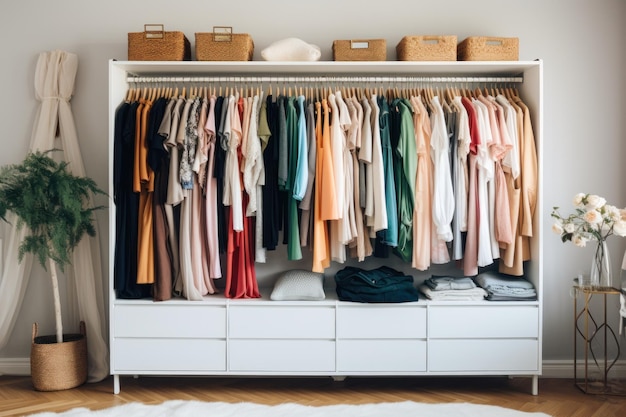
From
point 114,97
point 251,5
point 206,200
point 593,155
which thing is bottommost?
point 206,200

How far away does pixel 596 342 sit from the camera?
4496 mm

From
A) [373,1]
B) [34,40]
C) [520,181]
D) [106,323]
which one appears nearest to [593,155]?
[520,181]

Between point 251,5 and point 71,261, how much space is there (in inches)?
83.3

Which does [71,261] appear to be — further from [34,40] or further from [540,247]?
[540,247]

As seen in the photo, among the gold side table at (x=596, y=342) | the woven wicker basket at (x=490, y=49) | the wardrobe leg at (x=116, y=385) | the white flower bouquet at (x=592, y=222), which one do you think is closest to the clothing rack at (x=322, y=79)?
the woven wicker basket at (x=490, y=49)

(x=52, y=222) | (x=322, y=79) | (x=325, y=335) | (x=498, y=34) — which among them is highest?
(x=498, y=34)

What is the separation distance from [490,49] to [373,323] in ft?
6.02

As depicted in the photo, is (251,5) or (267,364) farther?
(251,5)

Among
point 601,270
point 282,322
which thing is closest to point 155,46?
point 282,322

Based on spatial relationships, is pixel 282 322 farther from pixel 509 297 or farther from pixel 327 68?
pixel 327 68

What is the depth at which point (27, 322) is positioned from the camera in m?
4.54

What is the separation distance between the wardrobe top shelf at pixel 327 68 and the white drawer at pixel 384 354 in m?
1.69

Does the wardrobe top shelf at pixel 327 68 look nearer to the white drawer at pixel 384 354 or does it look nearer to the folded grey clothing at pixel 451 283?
the folded grey clothing at pixel 451 283

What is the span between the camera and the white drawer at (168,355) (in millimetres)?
3990
